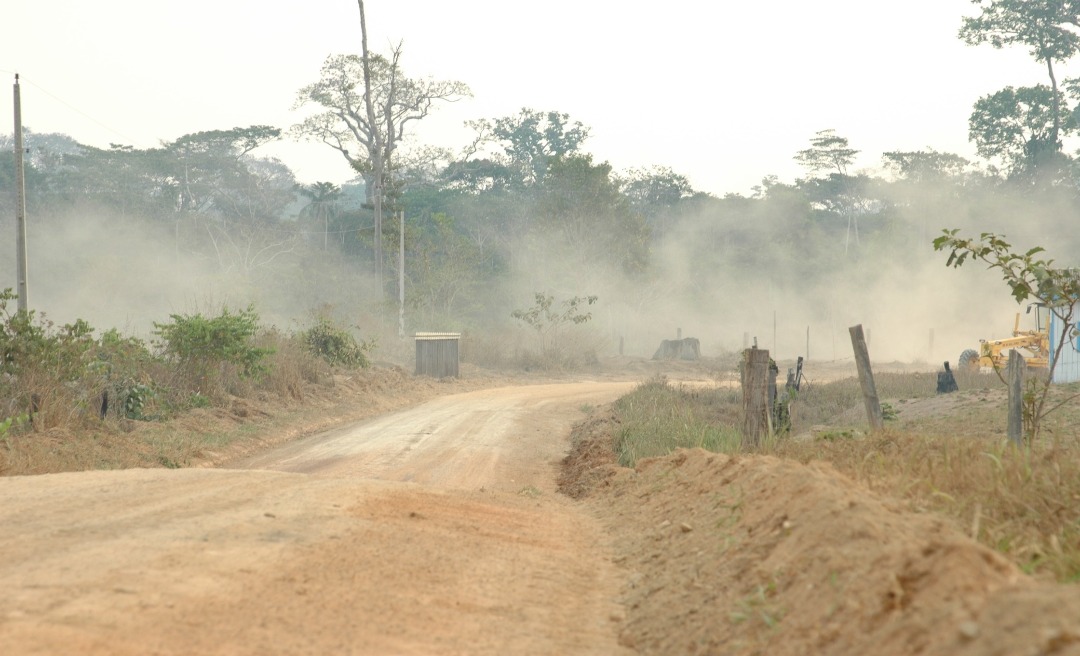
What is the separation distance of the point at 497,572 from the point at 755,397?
6.28 m

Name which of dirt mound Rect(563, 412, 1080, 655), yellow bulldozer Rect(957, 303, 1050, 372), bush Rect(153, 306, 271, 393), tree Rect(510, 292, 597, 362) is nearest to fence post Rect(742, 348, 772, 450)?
dirt mound Rect(563, 412, 1080, 655)

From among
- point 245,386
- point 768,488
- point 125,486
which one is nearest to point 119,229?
point 245,386

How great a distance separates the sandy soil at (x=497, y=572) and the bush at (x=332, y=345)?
2158 cm

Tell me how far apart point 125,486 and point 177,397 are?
464 inches

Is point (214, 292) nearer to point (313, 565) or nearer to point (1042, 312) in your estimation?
point (1042, 312)

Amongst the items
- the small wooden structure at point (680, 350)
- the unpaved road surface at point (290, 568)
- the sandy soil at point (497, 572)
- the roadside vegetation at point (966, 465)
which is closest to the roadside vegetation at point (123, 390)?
the unpaved road surface at point (290, 568)

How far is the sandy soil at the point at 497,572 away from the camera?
4934mm

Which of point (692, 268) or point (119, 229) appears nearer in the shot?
point (119, 229)

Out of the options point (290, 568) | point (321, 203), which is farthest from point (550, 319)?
point (290, 568)

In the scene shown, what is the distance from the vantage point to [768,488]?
8344mm

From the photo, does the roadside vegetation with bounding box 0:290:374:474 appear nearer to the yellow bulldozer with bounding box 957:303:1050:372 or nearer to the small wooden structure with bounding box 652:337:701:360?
the yellow bulldozer with bounding box 957:303:1050:372

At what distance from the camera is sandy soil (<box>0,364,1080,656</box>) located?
4.93m

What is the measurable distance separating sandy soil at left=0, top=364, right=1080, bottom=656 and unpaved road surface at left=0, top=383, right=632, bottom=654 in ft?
0.07

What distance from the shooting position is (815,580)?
578 centimetres
